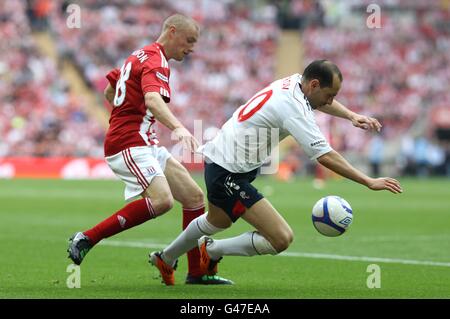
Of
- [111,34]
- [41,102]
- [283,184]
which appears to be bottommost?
[283,184]

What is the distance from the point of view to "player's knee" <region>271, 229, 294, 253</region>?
8398 millimetres

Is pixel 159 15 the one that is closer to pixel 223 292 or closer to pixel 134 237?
pixel 134 237

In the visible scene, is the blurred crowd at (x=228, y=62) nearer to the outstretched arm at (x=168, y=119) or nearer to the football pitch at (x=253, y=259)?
the football pitch at (x=253, y=259)

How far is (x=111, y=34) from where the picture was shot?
37844mm

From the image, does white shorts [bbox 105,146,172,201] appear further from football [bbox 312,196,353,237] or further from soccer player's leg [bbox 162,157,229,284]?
football [bbox 312,196,353,237]

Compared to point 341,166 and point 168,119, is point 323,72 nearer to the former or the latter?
point 341,166

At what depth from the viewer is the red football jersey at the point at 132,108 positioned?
29.0 feet

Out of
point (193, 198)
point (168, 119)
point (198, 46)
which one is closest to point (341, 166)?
point (168, 119)

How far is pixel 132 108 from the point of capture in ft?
29.6

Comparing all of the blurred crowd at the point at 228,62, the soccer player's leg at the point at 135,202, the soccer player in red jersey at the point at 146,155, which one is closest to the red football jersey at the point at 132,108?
the soccer player in red jersey at the point at 146,155

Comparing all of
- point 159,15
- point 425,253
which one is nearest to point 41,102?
point 159,15

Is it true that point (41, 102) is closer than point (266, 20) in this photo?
Yes

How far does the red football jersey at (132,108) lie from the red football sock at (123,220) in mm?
616
